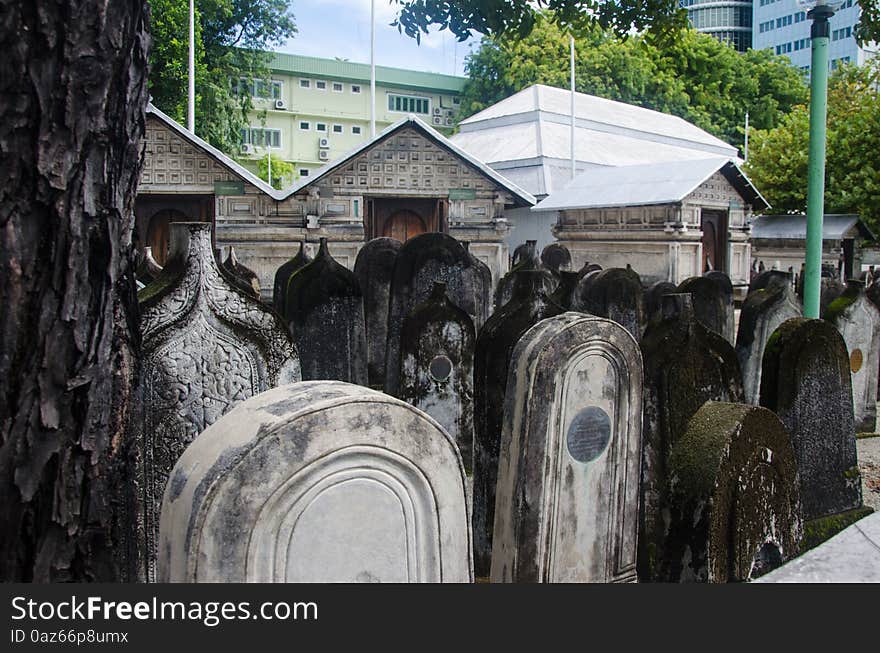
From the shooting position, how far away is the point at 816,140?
7375 mm

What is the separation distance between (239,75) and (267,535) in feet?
99.2

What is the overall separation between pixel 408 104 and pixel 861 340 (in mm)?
35188

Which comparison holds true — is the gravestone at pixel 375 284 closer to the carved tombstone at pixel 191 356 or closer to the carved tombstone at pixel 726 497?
the carved tombstone at pixel 191 356

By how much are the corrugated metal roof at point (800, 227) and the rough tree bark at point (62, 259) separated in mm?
20502

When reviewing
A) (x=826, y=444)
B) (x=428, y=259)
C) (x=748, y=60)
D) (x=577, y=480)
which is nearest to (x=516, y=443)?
(x=577, y=480)

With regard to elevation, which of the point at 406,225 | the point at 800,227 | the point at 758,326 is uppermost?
the point at 800,227

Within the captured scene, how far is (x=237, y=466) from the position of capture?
2285 mm

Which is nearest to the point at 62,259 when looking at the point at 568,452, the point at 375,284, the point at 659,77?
the point at 568,452

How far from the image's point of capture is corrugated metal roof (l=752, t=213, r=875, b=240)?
21.0m

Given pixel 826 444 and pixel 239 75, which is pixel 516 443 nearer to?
pixel 826 444

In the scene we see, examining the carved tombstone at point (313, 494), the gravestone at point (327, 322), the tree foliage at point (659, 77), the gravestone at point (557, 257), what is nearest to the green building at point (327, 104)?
the tree foliage at point (659, 77)

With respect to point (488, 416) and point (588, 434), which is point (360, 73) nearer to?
point (488, 416)

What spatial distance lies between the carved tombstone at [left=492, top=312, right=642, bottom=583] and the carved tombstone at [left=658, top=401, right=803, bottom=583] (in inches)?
29.4

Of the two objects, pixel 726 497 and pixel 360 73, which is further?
pixel 360 73
